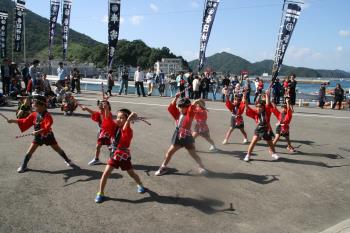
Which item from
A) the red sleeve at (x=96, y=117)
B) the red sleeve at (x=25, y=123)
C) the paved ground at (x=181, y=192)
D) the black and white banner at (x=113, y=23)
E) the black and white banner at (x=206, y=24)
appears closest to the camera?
the paved ground at (x=181, y=192)

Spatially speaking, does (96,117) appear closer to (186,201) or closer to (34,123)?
(34,123)

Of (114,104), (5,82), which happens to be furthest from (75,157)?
(5,82)

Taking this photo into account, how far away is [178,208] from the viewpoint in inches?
221

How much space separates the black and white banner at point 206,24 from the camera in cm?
2039

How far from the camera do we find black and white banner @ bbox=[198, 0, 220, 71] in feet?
66.9

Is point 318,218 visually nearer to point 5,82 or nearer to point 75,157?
point 75,157

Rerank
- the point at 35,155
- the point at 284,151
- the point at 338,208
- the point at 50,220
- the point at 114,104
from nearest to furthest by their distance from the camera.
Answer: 1. the point at 50,220
2. the point at 338,208
3. the point at 35,155
4. the point at 284,151
5. the point at 114,104

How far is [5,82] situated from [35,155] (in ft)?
38.6

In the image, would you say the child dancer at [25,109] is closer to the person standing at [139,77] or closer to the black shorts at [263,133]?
the black shorts at [263,133]

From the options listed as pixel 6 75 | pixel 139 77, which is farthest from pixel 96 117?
pixel 139 77

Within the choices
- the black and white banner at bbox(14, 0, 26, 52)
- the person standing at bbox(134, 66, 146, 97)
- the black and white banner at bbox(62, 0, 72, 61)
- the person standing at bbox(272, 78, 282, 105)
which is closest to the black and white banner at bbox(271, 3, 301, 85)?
the person standing at bbox(272, 78, 282, 105)

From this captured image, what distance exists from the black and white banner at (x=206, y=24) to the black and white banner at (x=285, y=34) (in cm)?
462

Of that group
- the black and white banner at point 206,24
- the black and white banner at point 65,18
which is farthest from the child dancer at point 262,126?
the black and white banner at point 65,18

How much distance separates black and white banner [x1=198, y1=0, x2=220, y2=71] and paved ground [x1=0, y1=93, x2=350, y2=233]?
476 inches
